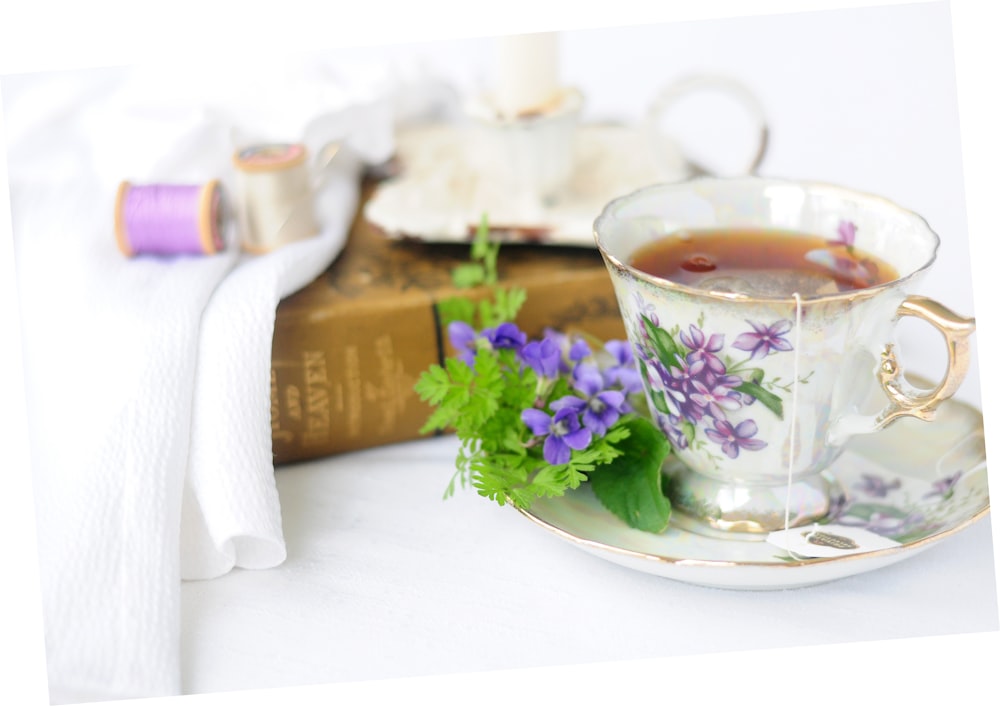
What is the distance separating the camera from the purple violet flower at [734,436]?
2.89 feet

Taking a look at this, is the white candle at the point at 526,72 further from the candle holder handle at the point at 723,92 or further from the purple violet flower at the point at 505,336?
the purple violet flower at the point at 505,336

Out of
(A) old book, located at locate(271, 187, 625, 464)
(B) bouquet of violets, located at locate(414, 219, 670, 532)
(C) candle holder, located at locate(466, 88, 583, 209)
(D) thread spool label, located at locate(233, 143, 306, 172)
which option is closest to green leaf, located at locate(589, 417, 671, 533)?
(B) bouquet of violets, located at locate(414, 219, 670, 532)

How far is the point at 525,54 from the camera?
1.25 metres

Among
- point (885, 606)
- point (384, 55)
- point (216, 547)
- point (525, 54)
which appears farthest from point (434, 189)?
point (885, 606)

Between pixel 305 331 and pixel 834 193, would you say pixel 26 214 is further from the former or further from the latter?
pixel 834 193

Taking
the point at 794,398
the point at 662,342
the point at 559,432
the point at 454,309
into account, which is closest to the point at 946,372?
the point at 794,398

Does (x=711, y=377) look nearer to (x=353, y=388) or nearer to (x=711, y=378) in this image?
(x=711, y=378)

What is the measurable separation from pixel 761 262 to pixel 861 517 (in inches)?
10.0

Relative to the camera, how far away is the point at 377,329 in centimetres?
109

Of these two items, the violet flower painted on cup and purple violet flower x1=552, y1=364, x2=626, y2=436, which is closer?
the violet flower painted on cup

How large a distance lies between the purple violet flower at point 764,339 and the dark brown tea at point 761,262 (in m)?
0.07

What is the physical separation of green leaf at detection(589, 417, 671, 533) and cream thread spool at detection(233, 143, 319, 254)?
A: 472 mm

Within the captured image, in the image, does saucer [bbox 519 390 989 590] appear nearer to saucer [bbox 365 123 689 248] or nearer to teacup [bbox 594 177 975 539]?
teacup [bbox 594 177 975 539]

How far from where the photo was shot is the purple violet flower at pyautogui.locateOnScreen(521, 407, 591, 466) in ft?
3.06
